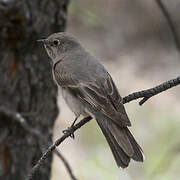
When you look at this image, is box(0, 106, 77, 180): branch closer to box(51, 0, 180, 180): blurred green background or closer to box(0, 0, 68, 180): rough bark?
box(0, 0, 68, 180): rough bark

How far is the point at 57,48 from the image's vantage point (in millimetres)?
5523

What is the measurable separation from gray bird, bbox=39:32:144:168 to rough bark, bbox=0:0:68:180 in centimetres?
18

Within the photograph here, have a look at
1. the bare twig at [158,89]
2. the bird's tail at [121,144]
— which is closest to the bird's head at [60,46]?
the bird's tail at [121,144]

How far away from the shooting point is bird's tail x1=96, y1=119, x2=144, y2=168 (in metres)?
3.80

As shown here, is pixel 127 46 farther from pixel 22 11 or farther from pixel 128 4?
pixel 22 11

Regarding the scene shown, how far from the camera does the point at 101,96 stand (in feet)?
14.1

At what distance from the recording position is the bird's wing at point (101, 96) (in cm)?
410

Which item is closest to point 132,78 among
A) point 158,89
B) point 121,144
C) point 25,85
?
point 25,85

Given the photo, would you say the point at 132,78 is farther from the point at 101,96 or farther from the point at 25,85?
the point at 101,96

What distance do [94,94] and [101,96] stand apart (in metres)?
0.06

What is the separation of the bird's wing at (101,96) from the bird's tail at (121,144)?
61 mm

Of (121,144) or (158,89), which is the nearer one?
(158,89)

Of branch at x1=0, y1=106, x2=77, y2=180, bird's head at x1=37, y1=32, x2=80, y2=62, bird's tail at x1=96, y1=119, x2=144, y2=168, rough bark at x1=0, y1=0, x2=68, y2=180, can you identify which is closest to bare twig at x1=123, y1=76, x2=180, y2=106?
bird's tail at x1=96, y1=119, x2=144, y2=168

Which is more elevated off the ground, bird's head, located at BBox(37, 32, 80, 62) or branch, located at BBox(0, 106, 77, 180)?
bird's head, located at BBox(37, 32, 80, 62)
